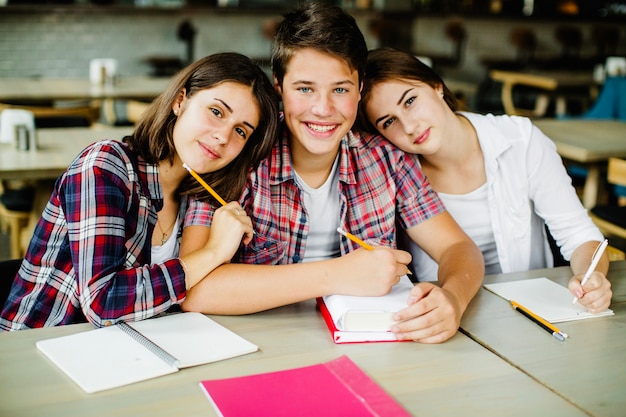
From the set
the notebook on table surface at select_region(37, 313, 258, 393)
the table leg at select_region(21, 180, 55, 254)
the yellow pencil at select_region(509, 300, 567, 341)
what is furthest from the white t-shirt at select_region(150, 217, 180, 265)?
the table leg at select_region(21, 180, 55, 254)

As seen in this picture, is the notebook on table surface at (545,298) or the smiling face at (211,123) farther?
the smiling face at (211,123)

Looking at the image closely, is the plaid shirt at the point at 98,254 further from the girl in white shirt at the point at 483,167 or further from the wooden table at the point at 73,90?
the wooden table at the point at 73,90

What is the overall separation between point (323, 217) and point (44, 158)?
1620 mm

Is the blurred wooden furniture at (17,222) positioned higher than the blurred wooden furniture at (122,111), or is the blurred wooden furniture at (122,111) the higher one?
the blurred wooden furniture at (122,111)

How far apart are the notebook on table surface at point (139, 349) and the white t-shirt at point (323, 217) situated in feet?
1.75

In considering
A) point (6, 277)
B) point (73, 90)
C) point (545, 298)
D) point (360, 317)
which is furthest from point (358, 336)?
point (73, 90)

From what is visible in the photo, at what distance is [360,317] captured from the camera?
1.41 meters

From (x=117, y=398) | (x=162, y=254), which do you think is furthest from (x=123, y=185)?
(x=117, y=398)

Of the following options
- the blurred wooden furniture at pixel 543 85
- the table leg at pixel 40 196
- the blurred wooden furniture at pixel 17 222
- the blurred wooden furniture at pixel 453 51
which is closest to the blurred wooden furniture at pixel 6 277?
the table leg at pixel 40 196

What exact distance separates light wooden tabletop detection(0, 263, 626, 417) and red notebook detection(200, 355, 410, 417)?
0.03 metres

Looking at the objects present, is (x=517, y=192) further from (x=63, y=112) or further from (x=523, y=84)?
(x=523, y=84)

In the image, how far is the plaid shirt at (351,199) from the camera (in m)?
1.80

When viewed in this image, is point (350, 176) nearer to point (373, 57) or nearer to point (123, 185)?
point (373, 57)

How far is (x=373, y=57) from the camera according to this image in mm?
1992
